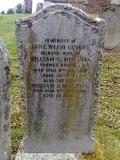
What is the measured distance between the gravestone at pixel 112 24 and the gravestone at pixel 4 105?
10.6m

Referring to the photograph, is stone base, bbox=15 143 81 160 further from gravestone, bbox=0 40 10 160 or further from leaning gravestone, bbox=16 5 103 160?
gravestone, bbox=0 40 10 160

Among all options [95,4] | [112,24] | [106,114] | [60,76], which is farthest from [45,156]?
[95,4]

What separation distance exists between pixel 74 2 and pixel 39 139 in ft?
42.3

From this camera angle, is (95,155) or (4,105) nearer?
(4,105)

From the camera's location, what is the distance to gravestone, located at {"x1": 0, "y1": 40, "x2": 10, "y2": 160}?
5914 millimetres

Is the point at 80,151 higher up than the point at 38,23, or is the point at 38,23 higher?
the point at 38,23

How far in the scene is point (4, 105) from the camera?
6.11m

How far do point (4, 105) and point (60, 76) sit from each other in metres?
1.24

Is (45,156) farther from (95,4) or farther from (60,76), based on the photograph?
(95,4)

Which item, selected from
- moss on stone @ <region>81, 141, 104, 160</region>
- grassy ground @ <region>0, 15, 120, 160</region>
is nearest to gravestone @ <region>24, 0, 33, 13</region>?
grassy ground @ <region>0, 15, 120, 160</region>

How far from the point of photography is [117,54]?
1609 cm

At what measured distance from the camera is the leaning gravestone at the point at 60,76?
6.78 metres

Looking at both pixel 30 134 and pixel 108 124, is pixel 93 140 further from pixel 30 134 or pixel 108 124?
pixel 108 124

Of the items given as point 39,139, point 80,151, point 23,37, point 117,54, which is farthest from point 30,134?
point 117,54
